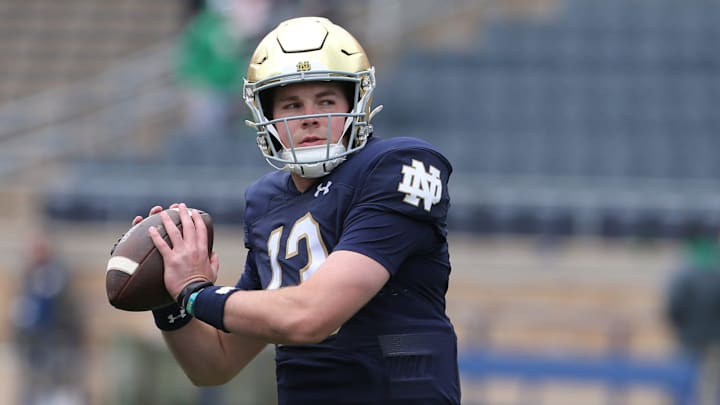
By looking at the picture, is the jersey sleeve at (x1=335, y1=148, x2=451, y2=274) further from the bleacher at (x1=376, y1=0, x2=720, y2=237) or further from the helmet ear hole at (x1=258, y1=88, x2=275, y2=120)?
the bleacher at (x1=376, y1=0, x2=720, y2=237)

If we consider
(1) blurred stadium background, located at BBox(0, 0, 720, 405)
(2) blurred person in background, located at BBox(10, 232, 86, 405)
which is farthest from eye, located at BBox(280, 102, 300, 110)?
(2) blurred person in background, located at BBox(10, 232, 86, 405)

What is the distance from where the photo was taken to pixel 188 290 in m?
3.17

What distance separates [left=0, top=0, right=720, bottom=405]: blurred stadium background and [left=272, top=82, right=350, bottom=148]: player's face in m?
5.28

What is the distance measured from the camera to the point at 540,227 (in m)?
11.4

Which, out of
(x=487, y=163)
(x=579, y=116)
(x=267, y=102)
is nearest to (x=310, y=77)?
(x=267, y=102)

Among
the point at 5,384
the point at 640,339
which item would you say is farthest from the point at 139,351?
the point at 640,339

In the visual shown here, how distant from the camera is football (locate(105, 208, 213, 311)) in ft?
10.7

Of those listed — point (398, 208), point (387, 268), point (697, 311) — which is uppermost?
point (398, 208)

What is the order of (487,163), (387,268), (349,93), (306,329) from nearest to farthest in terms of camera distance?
(306,329) → (387,268) → (349,93) → (487,163)

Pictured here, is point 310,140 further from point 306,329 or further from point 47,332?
point 47,332

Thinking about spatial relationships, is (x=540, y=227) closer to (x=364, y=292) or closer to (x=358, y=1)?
(x=358, y=1)

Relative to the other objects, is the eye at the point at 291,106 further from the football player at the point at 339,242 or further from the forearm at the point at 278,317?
the forearm at the point at 278,317

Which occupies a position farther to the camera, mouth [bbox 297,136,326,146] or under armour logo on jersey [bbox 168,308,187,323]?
under armour logo on jersey [bbox 168,308,187,323]

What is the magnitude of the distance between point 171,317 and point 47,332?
7.12 metres
